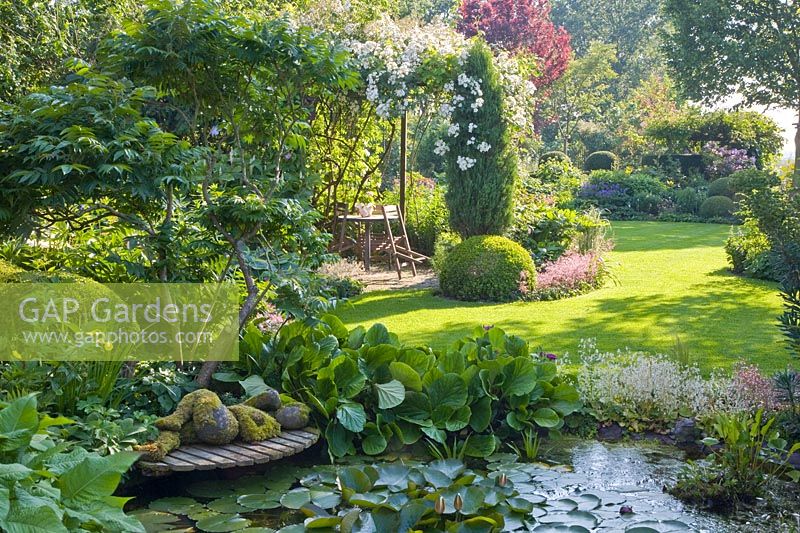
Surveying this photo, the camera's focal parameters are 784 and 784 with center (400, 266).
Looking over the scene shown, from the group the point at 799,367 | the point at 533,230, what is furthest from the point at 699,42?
the point at 799,367

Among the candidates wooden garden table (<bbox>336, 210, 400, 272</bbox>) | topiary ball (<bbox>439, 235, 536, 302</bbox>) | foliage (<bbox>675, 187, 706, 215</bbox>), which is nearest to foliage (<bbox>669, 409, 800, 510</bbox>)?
topiary ball (<bbox>439, 235, 536, 302</bbox>)

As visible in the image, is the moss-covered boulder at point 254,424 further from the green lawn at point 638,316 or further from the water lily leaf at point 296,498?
the green lawn at point 638,316

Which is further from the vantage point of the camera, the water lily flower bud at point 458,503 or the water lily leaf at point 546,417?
the water lily leaf at point 546,417

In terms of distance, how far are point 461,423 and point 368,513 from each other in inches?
51.2

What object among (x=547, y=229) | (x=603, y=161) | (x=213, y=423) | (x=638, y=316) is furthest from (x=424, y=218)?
(x=603, y=161)

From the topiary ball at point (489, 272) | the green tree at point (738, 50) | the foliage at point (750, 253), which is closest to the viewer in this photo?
the topiary ball at point (489, 272)

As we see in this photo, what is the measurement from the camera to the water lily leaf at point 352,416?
4.68 m

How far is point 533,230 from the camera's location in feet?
37.6

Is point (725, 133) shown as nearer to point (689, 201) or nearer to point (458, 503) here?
point (689, 201)

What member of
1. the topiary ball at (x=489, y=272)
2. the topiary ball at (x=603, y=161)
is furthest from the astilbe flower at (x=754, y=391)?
the topiary ball at (x=603, y=161)

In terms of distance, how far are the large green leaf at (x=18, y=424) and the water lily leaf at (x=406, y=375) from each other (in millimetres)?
2622

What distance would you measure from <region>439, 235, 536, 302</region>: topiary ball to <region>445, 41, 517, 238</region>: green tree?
805mm

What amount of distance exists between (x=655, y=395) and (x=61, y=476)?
13.3ft

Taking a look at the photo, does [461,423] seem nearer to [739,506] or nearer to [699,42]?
[739,506]
